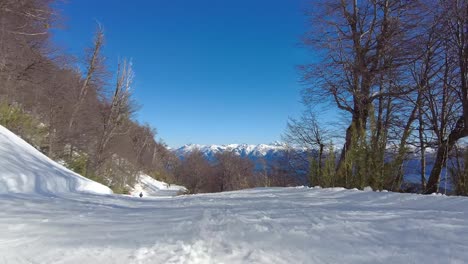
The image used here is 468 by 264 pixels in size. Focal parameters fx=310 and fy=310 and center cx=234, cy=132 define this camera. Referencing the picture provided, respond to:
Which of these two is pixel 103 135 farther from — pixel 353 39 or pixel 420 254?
pixel 420 254

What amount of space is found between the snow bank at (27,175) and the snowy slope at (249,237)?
A: 8.79 feet

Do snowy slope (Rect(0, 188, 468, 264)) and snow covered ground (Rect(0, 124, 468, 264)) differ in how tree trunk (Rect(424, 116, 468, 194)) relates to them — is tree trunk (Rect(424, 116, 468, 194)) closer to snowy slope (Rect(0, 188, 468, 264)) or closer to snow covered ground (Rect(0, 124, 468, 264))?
snow covered ground (Rect(0, 124, 468, 264))

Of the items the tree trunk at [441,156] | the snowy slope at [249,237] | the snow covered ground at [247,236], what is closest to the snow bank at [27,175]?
the snow covered ground at [247,236]

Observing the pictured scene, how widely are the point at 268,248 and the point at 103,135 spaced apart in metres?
16.5

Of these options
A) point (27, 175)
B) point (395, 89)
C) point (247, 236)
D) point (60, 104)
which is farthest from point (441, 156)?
point (60, 104)

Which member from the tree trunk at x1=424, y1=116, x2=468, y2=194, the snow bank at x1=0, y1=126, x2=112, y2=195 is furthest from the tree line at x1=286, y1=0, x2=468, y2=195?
the snow bank at x1=0, y1=126, x2=112, y2=195

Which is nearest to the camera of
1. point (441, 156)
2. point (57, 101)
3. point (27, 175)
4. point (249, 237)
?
point (249, 237)

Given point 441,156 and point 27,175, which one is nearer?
point 27,175

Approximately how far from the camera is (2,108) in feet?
33.1

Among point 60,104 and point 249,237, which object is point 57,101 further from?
point 249,237

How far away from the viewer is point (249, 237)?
2133mm

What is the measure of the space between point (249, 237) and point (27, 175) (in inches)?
206

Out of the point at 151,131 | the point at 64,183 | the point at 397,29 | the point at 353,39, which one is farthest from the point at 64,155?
the point at 151,131

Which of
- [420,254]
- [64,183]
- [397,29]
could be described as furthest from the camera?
[397,29]
